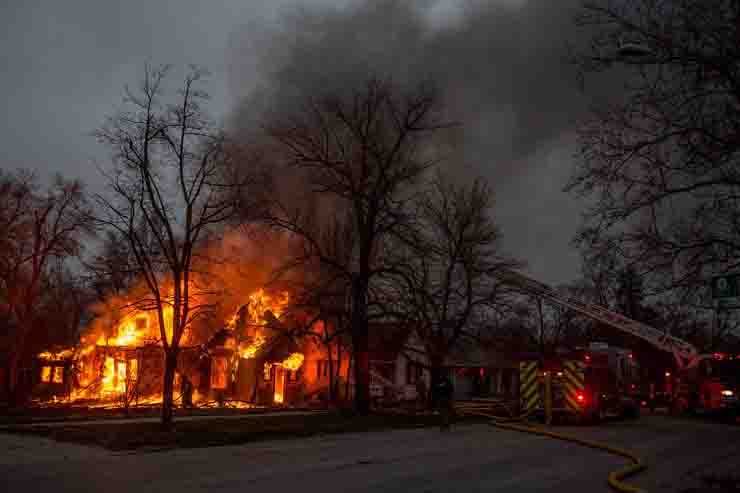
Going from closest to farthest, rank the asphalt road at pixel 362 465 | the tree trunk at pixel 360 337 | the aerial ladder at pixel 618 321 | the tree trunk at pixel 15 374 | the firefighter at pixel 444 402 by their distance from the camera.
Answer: the asphalt road at pixel 362 465
the firefighter at pixel 444 402
the tree trunk at pixel 360 337
the aerial ladder at pixel 618 321
the tree trunk at pixel 15 374

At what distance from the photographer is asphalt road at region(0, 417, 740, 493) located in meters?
9.39

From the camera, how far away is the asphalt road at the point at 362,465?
939cm

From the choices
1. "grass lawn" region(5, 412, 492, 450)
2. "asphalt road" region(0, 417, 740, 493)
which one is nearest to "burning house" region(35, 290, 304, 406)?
"grass lawn" region(5, 412, 492, 450)

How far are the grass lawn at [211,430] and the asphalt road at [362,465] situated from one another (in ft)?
1.91

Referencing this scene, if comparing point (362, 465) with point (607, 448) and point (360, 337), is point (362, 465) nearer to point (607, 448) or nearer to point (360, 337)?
point (607, 448)

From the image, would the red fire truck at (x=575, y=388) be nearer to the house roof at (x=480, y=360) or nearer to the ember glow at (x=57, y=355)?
the ember glow at (x=57, y=355)

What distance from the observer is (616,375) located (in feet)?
80.6

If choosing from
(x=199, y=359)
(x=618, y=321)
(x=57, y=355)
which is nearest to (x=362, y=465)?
(x=618, y=321)

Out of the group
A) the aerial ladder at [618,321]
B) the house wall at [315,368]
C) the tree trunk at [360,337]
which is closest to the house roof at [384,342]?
the house wall at [315,368]

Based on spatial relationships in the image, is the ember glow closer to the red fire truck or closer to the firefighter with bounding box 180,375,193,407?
the firefighter with bounding box 180,375,193,407

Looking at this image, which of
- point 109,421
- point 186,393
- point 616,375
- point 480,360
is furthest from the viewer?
point 480,360

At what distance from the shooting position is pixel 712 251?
10.2m

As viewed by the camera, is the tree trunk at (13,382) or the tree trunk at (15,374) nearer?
the tree trunk at (13,382)

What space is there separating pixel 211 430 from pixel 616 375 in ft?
49.5
